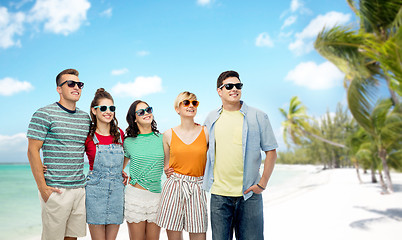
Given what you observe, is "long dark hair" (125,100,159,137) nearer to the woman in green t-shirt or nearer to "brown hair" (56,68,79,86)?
the woman in green t-shirt

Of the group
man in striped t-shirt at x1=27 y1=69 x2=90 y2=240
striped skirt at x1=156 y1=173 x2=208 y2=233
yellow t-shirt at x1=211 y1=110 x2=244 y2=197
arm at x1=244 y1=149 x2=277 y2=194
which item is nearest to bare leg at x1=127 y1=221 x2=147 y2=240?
striped skirt at x1=156 y1=173 x2=208 y2=233

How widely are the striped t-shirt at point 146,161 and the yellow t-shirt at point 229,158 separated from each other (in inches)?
28.1

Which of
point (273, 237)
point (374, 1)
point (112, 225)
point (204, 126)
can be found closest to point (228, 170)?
point (204, 126)

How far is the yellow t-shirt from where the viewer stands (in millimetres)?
2928

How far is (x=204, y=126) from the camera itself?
3.29 meters

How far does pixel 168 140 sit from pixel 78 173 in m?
0.97

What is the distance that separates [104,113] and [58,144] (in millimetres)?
561

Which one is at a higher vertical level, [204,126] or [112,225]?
[204,126]

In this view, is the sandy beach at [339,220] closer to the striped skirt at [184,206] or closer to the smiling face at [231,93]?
the striped skirt at [184,206]

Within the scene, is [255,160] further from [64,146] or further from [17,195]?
[17,195]

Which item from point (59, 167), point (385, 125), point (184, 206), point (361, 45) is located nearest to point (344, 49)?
point (361, 45)

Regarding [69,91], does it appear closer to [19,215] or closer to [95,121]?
[95,121]

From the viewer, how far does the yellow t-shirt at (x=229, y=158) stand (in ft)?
9.61

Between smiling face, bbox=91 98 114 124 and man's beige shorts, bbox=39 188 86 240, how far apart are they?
0.76 metres
